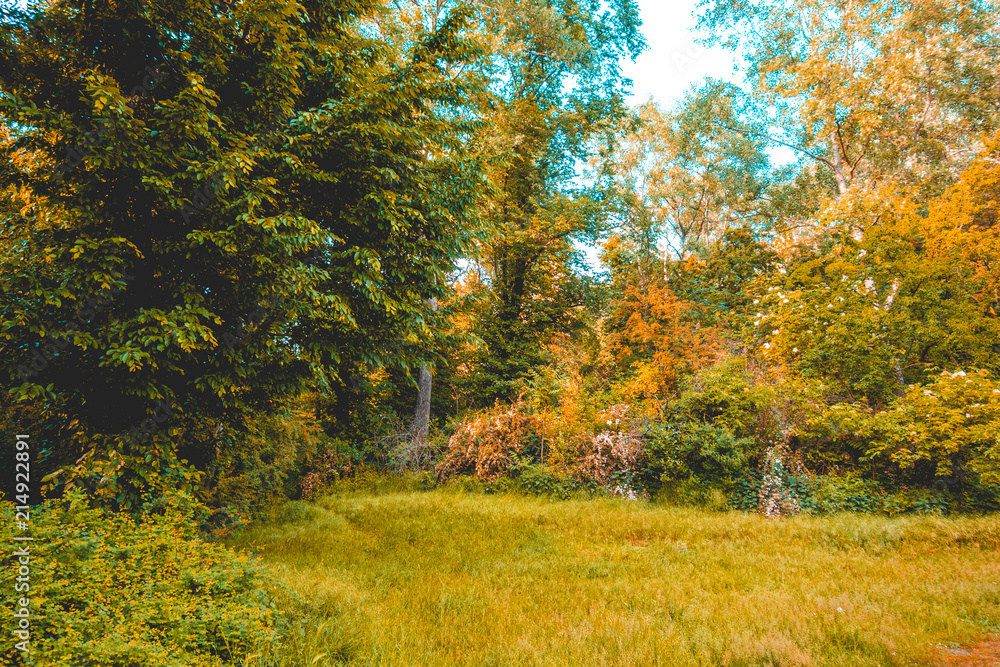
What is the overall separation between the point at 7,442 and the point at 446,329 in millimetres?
5615

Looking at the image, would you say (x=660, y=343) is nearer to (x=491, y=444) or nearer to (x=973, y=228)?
(x=491, y=444)

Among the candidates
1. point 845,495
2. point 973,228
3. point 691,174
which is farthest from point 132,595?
point 691,174

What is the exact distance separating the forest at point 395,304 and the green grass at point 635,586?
1.13 feet

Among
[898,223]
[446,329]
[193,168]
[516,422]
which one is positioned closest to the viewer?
[193,168]

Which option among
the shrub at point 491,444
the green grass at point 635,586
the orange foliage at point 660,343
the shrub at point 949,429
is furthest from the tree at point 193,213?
the shrub at point 949,429

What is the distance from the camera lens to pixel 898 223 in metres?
10.1

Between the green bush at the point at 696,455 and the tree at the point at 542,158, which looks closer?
the green bush at the point at 696,455

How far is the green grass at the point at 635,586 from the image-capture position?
159 inches

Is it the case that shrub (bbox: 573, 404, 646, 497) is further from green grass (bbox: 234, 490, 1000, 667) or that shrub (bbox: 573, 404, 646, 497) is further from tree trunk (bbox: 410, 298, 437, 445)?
tree trunk (bbox: 410, 298, 437, 445)

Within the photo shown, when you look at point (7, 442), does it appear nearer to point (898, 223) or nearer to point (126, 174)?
point (126, 174)

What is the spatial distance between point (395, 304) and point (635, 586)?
4769mm

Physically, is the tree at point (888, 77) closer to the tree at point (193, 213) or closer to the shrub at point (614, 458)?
the shrub at point (614, 458)

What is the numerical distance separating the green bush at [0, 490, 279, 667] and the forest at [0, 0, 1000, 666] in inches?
1.2

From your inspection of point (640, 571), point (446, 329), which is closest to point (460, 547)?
point (640, 571)
